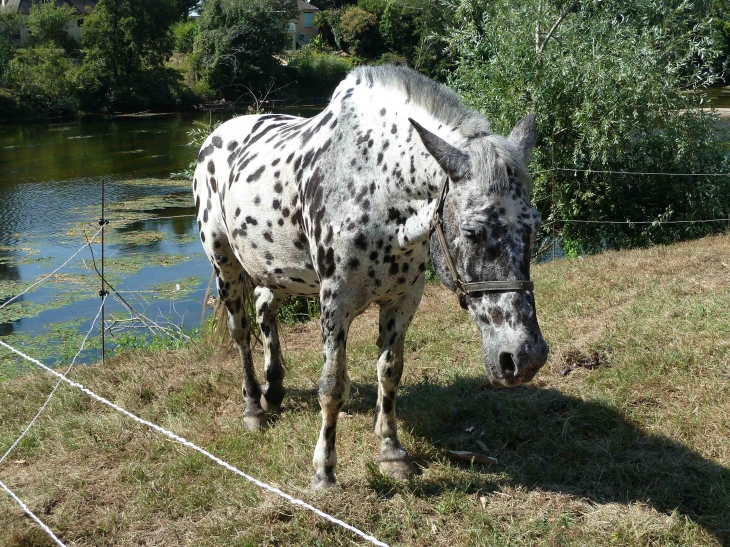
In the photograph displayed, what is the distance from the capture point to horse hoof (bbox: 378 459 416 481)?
4.12 meters

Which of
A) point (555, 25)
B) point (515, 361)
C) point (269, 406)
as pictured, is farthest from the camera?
point (555, 25)

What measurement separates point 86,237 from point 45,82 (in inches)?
1306

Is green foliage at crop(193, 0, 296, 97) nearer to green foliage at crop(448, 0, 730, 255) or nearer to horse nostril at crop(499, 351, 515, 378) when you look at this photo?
green foliage at crop(448, 0, 730, 255)

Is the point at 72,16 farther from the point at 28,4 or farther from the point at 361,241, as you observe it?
the point at 361,241

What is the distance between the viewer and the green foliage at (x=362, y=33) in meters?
53.9

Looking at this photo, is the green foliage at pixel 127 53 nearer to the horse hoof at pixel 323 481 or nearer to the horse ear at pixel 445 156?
the horse hoof at pixel 323 481

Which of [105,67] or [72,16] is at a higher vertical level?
[72,16]

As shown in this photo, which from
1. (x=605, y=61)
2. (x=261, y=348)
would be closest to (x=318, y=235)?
(x=261, y=348)

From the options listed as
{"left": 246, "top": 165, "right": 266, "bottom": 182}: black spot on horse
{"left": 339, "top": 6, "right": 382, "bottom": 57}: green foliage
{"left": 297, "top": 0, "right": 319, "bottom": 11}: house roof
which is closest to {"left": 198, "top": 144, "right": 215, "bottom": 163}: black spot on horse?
{"left": 246, "top": 165, "right": 266, "bottom": 182}: black spot on horse

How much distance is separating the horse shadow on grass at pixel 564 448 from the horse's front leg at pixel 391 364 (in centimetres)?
22

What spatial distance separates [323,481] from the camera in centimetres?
400

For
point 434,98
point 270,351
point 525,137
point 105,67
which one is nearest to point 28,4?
point 105,67

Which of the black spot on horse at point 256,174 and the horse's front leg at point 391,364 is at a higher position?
the black spot on horse at point 256,174

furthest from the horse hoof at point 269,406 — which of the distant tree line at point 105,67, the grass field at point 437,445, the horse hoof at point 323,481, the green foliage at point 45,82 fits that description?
the green foliage at point 45,82
